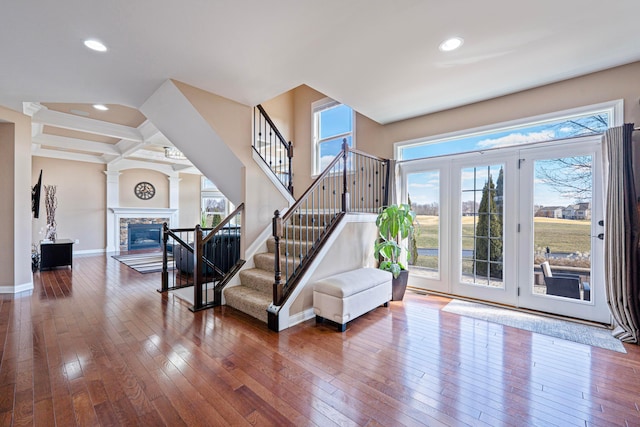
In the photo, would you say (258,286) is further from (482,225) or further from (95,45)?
(482,225)

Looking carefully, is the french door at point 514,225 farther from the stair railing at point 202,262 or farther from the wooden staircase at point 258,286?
the stair railing at point 202,262

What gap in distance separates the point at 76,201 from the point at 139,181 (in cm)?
175

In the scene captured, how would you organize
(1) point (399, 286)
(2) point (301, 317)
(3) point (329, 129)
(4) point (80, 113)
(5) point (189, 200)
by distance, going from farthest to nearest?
(5) point (189, 200) → (3) point (329, 129) → (4) point (80, 113) → (1) point (399, 286) → (2) point (301, 317)

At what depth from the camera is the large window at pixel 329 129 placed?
16.8 feet

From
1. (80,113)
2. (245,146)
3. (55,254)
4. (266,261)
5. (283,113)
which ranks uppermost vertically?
(283,113)

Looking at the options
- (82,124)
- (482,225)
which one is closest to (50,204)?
(82,124)

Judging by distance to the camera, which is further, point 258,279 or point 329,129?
point 329,129

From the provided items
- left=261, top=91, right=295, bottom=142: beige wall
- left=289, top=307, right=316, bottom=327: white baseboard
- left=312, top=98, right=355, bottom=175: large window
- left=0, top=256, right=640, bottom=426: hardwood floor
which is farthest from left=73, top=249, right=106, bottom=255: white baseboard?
left=289, top=307, right=316, bottom=327: white baseboard

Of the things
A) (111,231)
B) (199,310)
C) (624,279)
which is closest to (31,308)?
(199,310)

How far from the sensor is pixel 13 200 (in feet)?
13.3

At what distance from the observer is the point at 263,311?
9.90ft

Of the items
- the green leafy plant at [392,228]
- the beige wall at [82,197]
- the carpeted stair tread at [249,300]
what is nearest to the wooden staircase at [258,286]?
the carpeted stair tread at [249,300]

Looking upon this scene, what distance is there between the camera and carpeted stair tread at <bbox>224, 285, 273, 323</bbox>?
3.06 metres

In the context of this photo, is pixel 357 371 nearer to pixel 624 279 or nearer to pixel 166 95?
pixel 624 279
